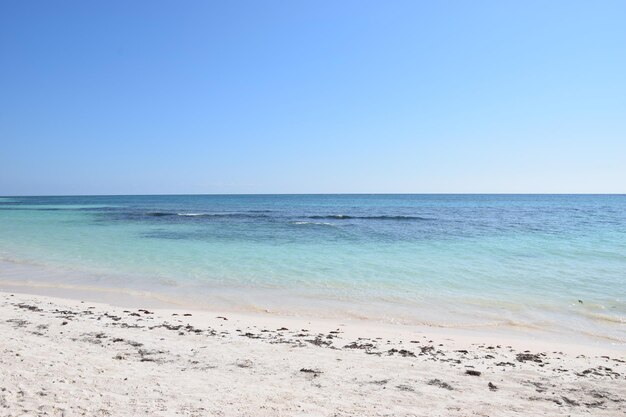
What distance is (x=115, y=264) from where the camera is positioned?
1423cm

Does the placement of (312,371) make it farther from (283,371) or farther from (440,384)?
(440,384)

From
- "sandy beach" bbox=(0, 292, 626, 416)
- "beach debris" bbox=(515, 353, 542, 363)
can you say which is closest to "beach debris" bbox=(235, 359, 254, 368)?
"sandy beach" bbox=(0, 292, 626, 416)

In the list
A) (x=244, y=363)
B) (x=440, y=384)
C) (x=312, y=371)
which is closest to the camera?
(x=440, y=384)

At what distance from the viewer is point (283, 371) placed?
207 inches

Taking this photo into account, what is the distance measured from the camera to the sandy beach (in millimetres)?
4223

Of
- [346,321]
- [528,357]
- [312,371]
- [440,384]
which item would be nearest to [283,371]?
[312,371]

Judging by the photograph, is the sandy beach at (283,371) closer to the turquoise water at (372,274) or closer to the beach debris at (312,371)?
the beach debris at (312,371)

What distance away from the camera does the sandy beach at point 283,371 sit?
4223 mm

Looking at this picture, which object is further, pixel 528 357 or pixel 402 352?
pixel 402 352

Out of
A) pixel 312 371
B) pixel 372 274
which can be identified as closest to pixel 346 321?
pixel 312 371

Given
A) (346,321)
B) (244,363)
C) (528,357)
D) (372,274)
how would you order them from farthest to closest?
(372,274) → (346,321) → (528,357) → (244,363)

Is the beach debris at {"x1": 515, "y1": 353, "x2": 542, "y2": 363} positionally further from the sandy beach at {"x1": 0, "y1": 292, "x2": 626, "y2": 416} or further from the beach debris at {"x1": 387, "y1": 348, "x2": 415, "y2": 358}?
the beach debris at {"x1": 387, "y1": 348, "x2": 415, "y2": 358}

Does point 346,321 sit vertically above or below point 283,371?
below

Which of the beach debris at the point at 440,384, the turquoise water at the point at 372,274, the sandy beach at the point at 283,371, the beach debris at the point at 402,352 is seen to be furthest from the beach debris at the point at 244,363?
the turquoise water at the point at 372,274
